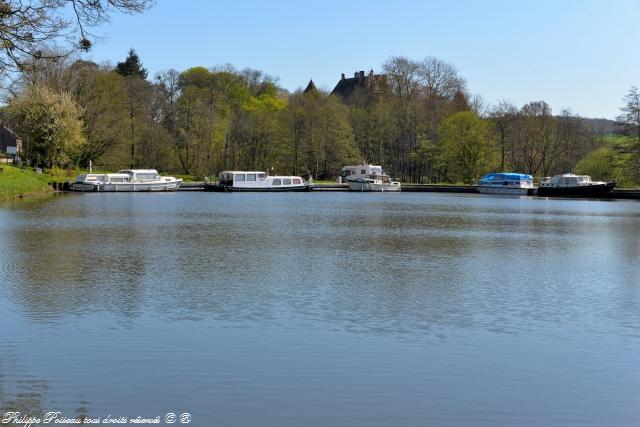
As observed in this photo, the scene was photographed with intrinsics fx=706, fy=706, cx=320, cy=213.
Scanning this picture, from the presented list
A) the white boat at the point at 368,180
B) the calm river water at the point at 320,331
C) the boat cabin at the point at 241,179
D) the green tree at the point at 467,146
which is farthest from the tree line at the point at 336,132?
the calm river water at the point at 320,331

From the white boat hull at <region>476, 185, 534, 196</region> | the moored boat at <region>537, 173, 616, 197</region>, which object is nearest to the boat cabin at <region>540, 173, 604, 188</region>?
the moored boat at <region>537, 173, 616, 197</region>

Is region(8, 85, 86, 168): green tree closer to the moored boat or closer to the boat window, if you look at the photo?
the boat window

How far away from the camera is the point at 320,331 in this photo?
12.6 m

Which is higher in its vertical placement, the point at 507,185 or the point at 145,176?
the point at 145,176

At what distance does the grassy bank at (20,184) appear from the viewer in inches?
1990

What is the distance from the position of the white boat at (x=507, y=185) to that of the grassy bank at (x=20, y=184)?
149 feet

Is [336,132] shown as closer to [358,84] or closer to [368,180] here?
[368,180]

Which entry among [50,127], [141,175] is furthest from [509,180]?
[50,127]

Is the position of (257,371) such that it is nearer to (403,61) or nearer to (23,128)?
(23,128)

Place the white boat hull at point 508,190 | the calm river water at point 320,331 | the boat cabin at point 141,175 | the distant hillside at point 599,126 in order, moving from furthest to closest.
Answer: the distant hillside at point 599,126
the white boat hull at point 508,190
the boat cabin at point 141,175
the calm river water at point 320,331

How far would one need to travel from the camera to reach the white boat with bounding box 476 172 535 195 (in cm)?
7700

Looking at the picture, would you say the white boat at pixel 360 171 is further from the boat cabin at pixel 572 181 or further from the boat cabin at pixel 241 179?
the boat cabin at pixel 572 181

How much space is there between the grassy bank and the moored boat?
49.5 m

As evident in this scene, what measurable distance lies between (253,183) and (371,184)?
46.1 ft
